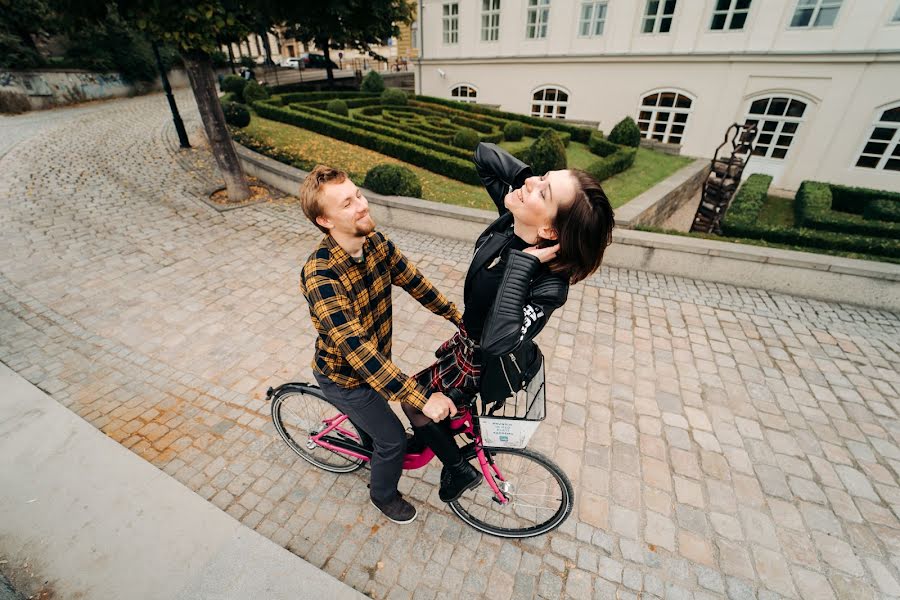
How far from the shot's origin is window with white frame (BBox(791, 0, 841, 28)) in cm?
1359

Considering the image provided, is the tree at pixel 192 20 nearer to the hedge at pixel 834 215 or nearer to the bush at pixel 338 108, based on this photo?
the bush at pixel 338 108

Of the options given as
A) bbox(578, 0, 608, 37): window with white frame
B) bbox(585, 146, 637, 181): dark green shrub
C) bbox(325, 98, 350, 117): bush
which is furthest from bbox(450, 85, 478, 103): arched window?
bbox(585, 146, 637, 181): dark green shrub

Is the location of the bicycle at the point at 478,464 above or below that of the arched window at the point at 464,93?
below

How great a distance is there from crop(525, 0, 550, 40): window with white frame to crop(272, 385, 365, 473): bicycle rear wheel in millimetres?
21992

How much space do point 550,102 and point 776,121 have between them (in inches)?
387

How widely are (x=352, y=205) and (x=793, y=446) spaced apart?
477cm

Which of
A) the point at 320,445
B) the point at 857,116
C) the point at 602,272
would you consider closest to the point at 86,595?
A: the point at 320,445

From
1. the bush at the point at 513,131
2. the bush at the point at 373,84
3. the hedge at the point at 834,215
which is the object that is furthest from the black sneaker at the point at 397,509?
the bush at the point at 373,84

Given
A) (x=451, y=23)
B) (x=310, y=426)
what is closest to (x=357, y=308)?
(x=310, y=426)

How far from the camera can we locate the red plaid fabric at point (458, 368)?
2541 millimetres

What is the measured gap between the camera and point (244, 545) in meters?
2.85

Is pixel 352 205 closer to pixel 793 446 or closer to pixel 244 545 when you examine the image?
pixel 244 545

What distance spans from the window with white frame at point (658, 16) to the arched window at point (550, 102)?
421 cm

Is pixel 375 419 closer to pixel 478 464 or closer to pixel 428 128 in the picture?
pixel 478 464
